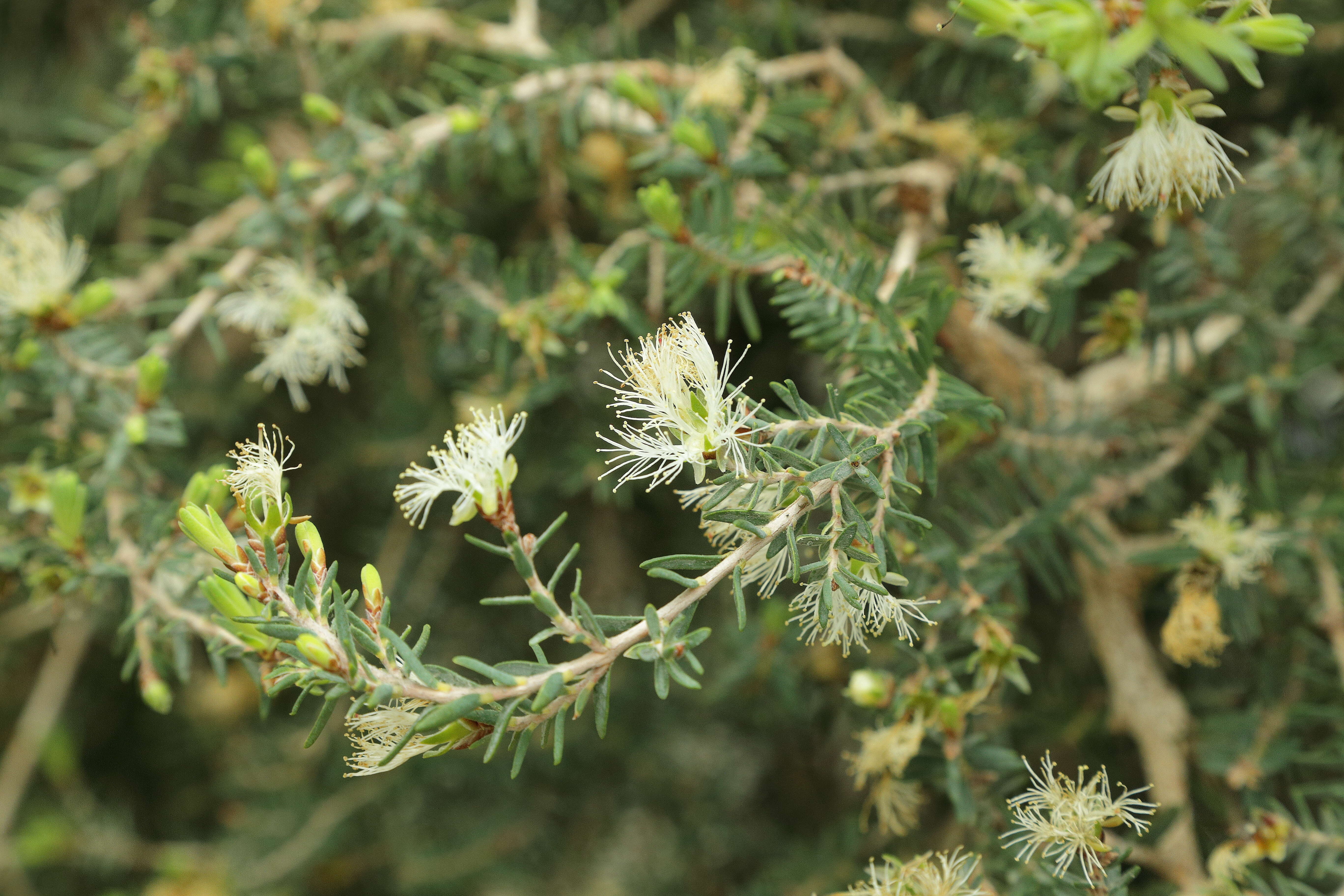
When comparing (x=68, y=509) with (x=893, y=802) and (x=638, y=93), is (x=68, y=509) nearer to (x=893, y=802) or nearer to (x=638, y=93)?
Result: (x=638, y=93)

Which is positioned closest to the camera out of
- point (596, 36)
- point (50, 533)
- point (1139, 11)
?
point (1139, 11)

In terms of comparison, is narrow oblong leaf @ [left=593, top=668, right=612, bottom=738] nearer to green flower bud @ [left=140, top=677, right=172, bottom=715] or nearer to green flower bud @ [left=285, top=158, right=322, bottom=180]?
green flower bud @ [left=140, top=677, right=172, bottom=715]

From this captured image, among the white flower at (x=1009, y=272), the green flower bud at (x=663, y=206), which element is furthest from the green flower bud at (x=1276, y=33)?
the green flower bud at (x=663, y=206)

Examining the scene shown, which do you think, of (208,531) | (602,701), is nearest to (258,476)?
(208,531)

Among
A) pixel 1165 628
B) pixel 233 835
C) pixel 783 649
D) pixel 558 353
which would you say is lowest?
pixel 233 835

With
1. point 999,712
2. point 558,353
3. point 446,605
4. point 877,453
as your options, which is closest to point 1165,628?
point 999,712

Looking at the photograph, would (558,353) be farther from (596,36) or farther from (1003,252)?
(596,36)
